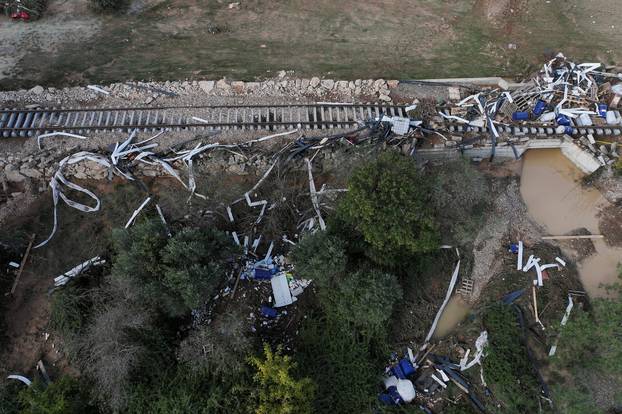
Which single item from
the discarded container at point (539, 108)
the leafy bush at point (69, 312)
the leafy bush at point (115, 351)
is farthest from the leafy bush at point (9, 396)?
the discarded container at point (539, 108)

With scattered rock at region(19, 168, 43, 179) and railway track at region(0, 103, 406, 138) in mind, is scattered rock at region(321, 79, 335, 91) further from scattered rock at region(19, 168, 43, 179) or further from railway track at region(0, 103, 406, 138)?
scattered rock at region(19, 168, 43, 179)

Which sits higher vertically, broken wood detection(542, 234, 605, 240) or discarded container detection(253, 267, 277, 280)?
broken wood detection(542, 234, 605, 240)

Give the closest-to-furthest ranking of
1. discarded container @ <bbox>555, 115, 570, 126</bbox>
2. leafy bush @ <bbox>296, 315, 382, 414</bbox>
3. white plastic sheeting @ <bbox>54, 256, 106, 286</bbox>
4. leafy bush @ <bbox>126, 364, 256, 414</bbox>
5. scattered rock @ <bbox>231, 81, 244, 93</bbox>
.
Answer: leafy bush @ <bbox>126, 364, 256, 414</bbox>
leafy bush @ <bbox>296, 315, 382, 414</bbox>
white plastic sheeting @ <bbox>54, 256, 106, 286</bbox>
discarded container @ <bbox>555, 115, 570, 126</bbox>
scattered rock @ <bbox>231, 81, 244, 93</bbox>

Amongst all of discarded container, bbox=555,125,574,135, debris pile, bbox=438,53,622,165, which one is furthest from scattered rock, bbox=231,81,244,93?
discarded container, bbox=555,125,574,135

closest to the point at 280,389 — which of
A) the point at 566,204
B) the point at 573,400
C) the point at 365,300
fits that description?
the point at 365,300

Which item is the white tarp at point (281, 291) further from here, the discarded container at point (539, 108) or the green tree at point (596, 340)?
the discarded container at point (539, 108)

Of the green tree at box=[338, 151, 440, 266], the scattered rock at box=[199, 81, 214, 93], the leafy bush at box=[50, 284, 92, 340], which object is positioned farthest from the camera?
the scattered rock at box=[199, 81, 214, 93]

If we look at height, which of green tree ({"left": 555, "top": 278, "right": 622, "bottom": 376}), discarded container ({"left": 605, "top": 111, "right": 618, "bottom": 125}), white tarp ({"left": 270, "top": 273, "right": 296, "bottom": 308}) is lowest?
white tarp ({"left": 270, "top": 273, "right": 296, "bottom": 308})

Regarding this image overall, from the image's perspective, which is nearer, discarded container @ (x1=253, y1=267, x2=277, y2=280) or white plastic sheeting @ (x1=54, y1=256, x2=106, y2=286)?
white plastic sheeting @ (x1=54, y1=256, x2=106, y2=286)

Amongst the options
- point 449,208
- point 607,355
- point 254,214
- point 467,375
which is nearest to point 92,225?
point 254,214
